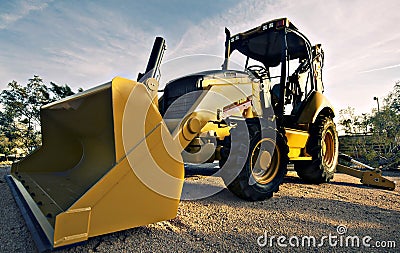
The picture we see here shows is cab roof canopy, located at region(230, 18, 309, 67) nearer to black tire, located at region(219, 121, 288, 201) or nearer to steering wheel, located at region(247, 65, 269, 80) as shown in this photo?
steering wheel, located at region(247, 65, 269, 80)

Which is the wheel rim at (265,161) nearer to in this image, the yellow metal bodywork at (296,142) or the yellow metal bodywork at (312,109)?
the yellow metal bodywork at (296,142)

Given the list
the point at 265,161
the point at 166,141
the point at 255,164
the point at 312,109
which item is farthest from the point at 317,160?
the point at 166,141

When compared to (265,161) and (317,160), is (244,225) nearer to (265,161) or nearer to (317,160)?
(265,161)

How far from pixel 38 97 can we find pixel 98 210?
41.1 ft

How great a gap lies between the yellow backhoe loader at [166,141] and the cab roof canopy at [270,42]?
0.7 inches

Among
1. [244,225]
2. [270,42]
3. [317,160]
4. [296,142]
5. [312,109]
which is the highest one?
[270,42]

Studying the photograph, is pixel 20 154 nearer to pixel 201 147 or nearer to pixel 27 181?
pixel 27 181

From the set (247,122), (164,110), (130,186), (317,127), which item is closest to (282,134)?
(247,122)

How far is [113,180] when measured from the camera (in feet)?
5.33

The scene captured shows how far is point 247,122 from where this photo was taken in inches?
117

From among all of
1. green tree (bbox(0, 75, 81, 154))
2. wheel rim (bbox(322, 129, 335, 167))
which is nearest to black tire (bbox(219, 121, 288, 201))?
wheel rim (bbox(322, 129, 335, 167))

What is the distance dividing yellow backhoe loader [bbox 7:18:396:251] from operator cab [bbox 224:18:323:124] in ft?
0.06

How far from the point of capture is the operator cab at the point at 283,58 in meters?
4.02

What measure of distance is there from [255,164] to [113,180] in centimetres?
200
